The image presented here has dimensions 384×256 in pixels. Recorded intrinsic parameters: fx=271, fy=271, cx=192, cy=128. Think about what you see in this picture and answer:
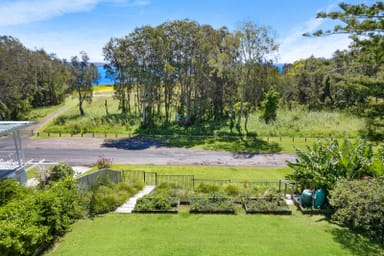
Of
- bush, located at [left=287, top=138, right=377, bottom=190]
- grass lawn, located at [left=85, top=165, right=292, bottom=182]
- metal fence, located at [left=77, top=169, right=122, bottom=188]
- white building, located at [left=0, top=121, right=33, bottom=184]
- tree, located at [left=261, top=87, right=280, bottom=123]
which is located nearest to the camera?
bush, located at [left=287, top=138, right=377, bottom=190]

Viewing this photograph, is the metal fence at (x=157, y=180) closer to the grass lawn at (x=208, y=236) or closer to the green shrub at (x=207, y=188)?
the green shrub at (x=207, y=188)

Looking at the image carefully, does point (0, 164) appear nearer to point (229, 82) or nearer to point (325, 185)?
point (325, 185)

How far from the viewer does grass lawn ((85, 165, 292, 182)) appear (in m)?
18.2

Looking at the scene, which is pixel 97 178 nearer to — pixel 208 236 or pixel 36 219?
pixel 36 219

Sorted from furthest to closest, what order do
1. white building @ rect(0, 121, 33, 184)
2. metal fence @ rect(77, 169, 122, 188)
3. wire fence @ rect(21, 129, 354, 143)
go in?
wire fence @ rect(21, 129, 354, 143)
white building @ rect(0, 121, 33, 184)
metal fence @ rect(77, 169, 122, 188)

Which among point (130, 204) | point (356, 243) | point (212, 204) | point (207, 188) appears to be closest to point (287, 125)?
point (207, 188)

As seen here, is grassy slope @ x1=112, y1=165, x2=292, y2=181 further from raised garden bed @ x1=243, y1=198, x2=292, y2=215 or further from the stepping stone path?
raised garden bed @ x1=243, y1=198, x2=292, y2=215

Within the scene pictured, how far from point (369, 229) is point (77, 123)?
3166 cm

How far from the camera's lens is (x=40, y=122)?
122ft

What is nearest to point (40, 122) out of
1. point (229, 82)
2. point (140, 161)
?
point (140, 161)

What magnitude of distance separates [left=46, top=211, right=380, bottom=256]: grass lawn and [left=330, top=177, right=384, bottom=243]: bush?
57 cm

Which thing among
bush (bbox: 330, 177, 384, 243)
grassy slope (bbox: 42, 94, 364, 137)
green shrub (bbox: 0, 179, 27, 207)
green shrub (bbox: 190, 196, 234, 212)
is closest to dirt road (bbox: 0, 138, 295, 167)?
grassy slope (bbox: 42, 94, 364, 137)

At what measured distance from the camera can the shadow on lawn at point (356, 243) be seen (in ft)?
28.7

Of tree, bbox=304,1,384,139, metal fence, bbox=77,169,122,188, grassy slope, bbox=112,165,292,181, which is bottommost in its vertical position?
grassy slope, bbox=112,165,292,181
